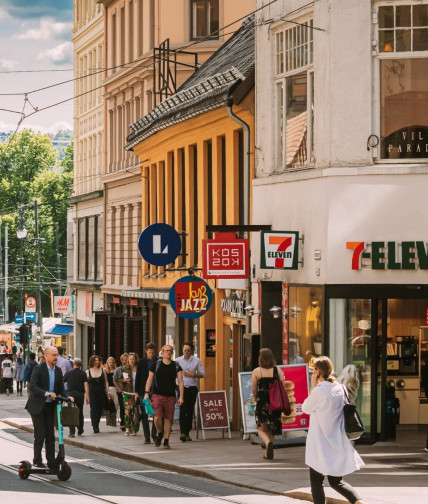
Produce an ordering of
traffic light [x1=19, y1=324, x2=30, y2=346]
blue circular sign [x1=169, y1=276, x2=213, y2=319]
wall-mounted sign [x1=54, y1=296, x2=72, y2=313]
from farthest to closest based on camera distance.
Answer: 1. wall-mounted sign [x1=54, y1=296, x2=72, y2=313]
2. traffic light [x1=19, y1=324, x2=30, y2=346]
3. blue circular sign [x1=169, y1=276, x2=213, y2=319]

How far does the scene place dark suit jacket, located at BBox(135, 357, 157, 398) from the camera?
985 inches

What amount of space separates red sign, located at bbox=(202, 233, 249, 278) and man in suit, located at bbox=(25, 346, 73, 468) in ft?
21.6

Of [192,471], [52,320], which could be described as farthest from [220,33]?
[52,320]

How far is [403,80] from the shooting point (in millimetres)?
20750

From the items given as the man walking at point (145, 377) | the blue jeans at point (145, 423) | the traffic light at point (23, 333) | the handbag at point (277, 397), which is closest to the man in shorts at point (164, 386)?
the man walking at point (145, 377)

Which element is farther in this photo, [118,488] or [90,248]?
[90,248]

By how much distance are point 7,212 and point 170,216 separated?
71.4 meters

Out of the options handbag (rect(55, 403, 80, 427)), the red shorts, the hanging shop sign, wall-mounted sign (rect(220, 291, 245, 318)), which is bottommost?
the red shorts

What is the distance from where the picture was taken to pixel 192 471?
19.4 m

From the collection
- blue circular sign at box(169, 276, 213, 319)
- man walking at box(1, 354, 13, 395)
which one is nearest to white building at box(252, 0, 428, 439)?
blue circular sign at box(169, 276, 213, 319)

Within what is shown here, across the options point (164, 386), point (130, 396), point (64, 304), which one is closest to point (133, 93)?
point (64, 304)

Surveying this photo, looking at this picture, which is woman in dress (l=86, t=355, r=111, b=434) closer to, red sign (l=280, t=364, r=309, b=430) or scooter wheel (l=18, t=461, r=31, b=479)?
red sign (l=280, t=364, r=309, b=430)

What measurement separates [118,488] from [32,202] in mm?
88315

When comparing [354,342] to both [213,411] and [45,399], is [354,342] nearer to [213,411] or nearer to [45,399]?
[213,411]
